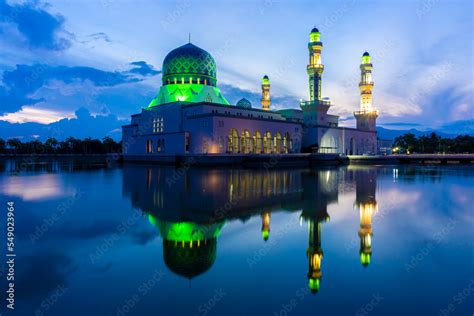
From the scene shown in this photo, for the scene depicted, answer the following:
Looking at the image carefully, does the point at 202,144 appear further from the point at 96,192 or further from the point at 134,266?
the point at 134,266

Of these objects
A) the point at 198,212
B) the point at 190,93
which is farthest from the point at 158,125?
the point at 198,212

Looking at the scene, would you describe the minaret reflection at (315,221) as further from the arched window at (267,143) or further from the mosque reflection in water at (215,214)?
the arched window at (267,143)

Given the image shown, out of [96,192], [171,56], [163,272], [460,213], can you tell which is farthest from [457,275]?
[171,56]

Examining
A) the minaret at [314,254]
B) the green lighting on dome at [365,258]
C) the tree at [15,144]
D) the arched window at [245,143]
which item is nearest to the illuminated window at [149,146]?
the arched window at [245,143]

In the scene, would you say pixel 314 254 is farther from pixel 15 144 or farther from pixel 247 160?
pixel 15 144

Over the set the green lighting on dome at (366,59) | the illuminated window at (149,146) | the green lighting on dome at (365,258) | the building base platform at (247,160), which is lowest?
the green lighting on dome at (365,258)
